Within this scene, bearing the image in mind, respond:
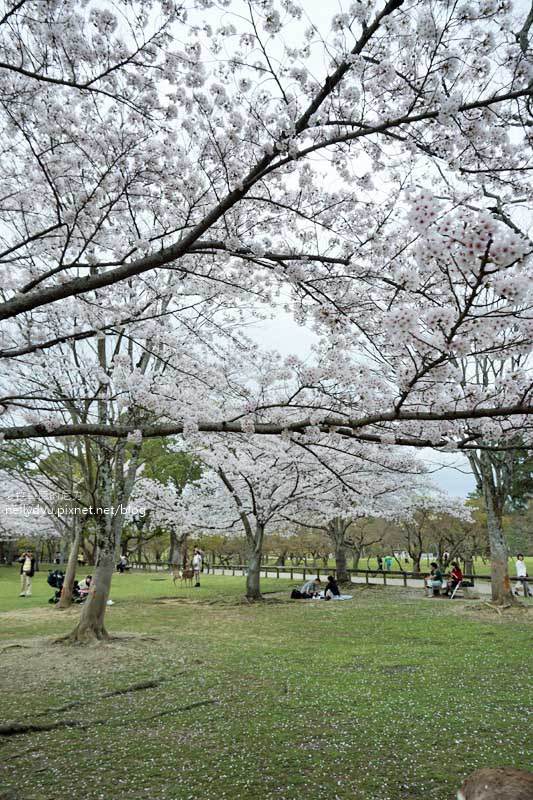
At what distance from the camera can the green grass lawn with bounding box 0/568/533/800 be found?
3664mm

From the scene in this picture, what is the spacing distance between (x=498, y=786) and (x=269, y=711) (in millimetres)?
2796

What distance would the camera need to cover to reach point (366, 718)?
482 cm

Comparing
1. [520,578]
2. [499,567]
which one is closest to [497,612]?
[499,567]

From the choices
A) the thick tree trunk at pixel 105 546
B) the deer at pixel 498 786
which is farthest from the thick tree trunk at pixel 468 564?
the deer at pixel 498 786

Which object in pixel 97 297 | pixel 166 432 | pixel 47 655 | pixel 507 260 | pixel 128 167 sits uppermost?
pixel 128 167

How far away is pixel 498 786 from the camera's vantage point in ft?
8.87

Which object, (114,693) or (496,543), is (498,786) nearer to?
(114,693)

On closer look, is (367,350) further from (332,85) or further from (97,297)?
(97,297)

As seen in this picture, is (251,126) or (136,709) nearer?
(251,126)

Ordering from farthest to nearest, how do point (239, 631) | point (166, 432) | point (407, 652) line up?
point (239, 631) < point (407, 652) < point (166, 432)

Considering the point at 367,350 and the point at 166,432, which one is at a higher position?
the point at 367,350

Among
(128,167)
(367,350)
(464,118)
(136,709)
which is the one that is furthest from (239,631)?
(464,118)

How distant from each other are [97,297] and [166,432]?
2.51 metres

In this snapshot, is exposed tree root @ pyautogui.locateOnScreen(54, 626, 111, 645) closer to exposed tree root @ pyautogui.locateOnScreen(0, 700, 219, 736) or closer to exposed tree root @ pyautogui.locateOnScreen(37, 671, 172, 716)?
exposed tree root @ pyautogui.locateOnScreen(37, 671, 172, 716)
